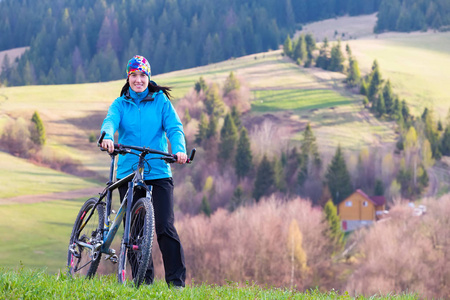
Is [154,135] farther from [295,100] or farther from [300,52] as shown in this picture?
[300,52]

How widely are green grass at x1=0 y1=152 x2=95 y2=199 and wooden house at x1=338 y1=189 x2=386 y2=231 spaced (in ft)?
109

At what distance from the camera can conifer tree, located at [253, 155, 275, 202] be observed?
99188mm

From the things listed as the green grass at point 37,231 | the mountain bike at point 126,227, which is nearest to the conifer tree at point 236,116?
the green grass at point 37,231

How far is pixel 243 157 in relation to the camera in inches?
4151

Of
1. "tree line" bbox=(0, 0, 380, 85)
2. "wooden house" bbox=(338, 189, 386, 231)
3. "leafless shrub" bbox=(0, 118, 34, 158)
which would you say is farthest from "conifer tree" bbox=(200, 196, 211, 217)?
"tree line" bbox=(0, 0, 380, 85)

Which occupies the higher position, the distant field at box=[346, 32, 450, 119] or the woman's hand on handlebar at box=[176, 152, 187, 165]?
the woman's hand on handlebar at box=[176, 152, 187, 165]

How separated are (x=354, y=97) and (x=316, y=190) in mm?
23140

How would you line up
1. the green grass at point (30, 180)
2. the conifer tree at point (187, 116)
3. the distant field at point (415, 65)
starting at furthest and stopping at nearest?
1. the distant field at point (415, 65)
2. the conifer tree at point (187, 116)
3. the green grass at point (30, 180)

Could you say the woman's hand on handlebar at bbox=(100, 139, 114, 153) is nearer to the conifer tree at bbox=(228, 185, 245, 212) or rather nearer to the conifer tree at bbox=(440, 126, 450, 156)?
the conifer tree at bbox=(228, 185, 245, 212)

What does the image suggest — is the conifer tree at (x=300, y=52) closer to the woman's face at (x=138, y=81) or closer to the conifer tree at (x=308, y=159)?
the conifer tree at (x=308, y=159)

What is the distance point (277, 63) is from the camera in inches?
5064

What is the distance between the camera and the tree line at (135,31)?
14538cm

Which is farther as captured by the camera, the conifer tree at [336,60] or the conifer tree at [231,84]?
the conifer tree at [336,60]

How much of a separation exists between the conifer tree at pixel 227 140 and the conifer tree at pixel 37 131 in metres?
25.4
